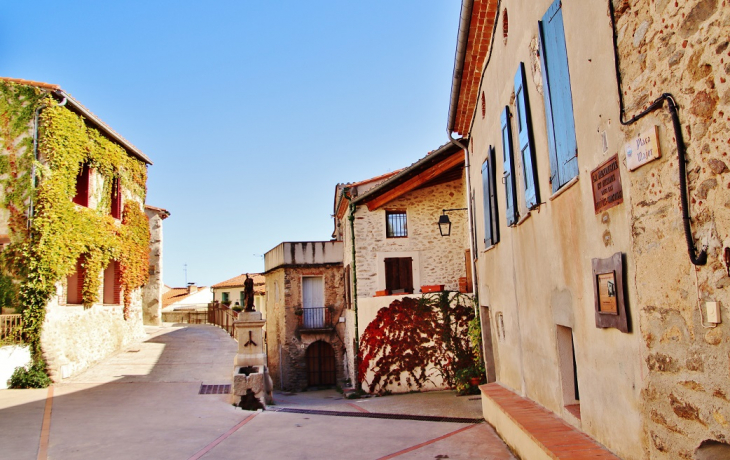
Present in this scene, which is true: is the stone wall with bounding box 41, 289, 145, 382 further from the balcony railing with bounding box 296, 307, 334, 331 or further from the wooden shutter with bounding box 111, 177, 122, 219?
the balcony railing with bounding box 296, 307, 334, 331

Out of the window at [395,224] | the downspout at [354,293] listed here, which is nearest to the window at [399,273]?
the window at [395,224]

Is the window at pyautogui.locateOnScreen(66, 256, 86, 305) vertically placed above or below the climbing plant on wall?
above

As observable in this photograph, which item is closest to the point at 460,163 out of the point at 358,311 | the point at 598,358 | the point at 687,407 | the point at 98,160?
the point at 358,311

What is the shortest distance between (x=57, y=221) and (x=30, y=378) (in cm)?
392

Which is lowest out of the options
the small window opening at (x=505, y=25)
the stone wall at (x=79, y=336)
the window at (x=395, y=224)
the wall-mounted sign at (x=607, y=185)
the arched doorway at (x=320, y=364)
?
the arched doorway at (x=320, y=364)

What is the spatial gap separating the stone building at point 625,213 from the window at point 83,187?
13.5 metres

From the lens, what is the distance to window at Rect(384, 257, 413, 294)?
1852cm

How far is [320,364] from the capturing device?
22562 millimetres

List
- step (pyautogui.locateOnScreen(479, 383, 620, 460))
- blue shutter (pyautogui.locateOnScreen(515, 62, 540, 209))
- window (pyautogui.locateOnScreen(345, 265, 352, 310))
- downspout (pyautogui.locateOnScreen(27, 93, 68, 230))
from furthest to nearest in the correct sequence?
1. window (pyautogui.locateOnScreen(345, 265, 352, 310))
2. downspout (pyautogui.locateOnScreen(27, 93, 68, 230))
3. blue shutter (pyautogui.locateOnScreen(515, 62, 540, 209))
4. step (pyautogui.locateOnScreen(479, 383, 620, 460))

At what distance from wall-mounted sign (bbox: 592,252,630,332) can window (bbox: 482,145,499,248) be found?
4.41 m

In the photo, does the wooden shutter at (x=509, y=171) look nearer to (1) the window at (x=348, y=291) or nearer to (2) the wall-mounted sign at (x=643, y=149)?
(2) the wall-mounted sign at (x=643, y=149)

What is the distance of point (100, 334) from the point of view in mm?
16594

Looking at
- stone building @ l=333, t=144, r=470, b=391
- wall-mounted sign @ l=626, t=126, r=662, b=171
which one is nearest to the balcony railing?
stone building @ l=333, t=144, r=470, b=391

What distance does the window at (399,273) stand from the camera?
60.7ft
